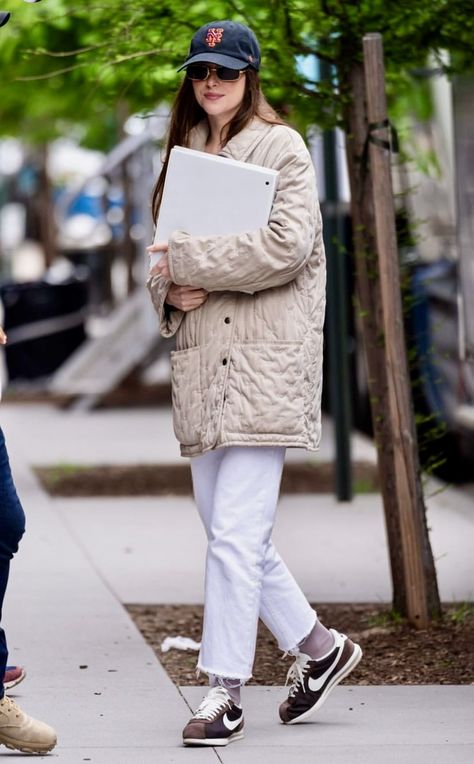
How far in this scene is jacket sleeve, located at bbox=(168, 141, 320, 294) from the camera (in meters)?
4.50

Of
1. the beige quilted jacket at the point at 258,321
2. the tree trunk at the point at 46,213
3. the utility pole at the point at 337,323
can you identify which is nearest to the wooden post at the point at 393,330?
the beige quilted jacket at the point at 258,321

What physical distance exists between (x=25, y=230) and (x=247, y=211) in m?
40.4

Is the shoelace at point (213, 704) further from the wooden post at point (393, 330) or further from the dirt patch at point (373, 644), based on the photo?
the wooden post at point (393, 330)

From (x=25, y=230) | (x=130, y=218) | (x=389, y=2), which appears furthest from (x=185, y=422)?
(x=25, y=230)

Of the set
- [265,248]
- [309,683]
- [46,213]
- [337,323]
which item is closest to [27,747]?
[309,683]

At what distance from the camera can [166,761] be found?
14.5 feet

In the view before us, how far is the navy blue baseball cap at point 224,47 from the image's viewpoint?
459 centimetres

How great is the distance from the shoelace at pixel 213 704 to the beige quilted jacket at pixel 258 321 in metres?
0.66

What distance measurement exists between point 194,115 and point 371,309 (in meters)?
1.58

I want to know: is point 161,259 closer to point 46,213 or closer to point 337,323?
point 337,323

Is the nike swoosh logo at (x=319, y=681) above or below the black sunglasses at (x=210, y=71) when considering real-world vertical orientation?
below

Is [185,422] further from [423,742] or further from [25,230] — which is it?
[25,230]

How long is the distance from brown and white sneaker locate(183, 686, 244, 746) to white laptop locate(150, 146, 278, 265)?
4.00 ft

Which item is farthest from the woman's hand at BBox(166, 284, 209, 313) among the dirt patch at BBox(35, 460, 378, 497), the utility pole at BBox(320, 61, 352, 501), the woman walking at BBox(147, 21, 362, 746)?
the dirt patch at BBox(35, 460, 378, 497)
